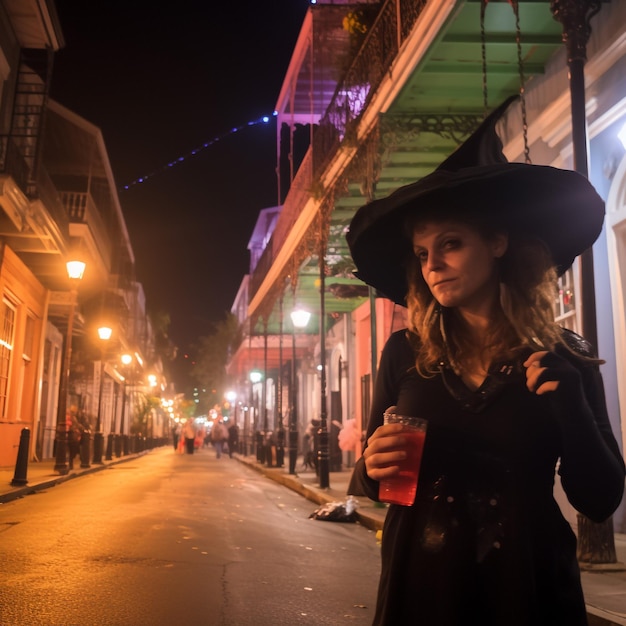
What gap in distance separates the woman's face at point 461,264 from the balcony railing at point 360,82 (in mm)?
6878

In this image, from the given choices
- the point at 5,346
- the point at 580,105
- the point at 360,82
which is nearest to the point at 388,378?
the point at 580,105

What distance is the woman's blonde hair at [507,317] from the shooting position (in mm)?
1776

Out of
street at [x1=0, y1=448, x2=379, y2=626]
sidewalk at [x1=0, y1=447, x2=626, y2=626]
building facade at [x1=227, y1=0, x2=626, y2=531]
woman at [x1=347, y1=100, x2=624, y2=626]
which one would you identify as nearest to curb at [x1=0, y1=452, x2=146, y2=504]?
sidewalk at [x1=0, y1=447, x2=626, y2=626]

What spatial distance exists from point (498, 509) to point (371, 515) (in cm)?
792

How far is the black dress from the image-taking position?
5.02 ft

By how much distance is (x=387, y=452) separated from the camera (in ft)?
5.31

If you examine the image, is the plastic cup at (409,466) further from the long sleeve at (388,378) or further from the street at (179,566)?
the street at (179,566)

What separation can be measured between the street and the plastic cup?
302 cm

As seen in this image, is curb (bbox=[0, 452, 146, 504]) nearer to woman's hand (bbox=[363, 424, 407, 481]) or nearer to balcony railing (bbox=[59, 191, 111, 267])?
balcony railing (bbox=[59, 191, 111, 267])

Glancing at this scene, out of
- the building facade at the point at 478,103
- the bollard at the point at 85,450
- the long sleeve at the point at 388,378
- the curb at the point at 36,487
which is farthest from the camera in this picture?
the bollard at the point at 85,450

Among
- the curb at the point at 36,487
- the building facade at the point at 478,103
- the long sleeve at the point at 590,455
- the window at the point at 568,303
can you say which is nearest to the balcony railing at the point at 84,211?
the curb at the point at 36,487

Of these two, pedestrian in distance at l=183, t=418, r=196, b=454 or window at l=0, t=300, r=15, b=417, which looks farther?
pedestrian in distance at l=183, t=418, r=196, b=454

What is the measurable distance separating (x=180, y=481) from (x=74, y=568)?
35.9 ft

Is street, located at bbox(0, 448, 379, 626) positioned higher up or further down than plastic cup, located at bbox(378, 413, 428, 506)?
further down
